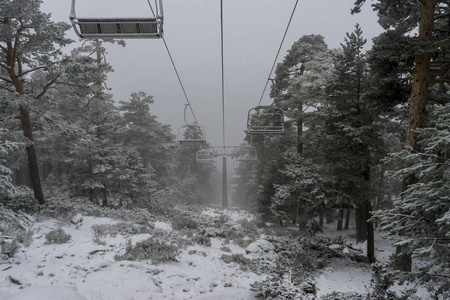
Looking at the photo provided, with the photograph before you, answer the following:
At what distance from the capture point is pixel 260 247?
36.2ft

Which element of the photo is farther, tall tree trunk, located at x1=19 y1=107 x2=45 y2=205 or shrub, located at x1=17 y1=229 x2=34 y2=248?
tall tree trunk, located at x1=19 y1=107 x2=45 y2=205

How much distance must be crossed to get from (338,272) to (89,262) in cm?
905

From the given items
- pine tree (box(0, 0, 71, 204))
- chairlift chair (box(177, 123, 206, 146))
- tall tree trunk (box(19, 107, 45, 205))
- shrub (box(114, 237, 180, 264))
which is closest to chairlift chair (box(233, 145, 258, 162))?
chairlift chair (box(177, 123, 206, 146))

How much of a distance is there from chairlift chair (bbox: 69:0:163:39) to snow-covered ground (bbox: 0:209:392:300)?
4.92m

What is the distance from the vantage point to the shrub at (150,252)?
309 inches

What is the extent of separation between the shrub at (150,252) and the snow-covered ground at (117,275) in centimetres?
24

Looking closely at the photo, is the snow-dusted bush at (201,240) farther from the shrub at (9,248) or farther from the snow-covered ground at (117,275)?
the shrub at (9,248)

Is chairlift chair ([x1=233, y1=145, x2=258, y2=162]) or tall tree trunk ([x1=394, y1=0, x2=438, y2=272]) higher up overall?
tall tree trunk ([x1=394, y1=0, x2=438, y2=272])

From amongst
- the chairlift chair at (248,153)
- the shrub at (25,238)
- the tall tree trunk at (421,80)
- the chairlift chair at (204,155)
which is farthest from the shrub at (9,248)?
the chairlift chair at (248,153)

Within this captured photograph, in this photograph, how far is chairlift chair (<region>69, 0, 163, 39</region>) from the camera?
347 cm

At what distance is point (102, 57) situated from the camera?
2256 centimetres

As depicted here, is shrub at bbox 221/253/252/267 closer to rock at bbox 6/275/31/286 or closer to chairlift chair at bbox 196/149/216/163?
rock at bbox 6/275/31/286

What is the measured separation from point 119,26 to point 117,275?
20.4 ft

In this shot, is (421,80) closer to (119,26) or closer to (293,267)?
(293,267)
